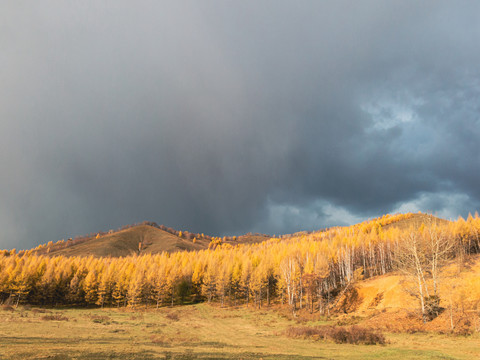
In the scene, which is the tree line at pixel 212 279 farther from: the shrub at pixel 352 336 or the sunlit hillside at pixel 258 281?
the shrub at pixel 352 336

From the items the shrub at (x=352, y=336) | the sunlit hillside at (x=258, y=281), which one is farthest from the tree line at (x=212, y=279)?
the shrub at (x=352, y=336)

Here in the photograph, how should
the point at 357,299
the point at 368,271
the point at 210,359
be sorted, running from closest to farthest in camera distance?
the point at 210,359 < the point at 357,299 < the point at 368,271

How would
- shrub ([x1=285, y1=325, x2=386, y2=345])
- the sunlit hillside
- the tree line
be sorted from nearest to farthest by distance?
shrub ([x1=285, y1=325, x2=386, y2=345]) < the sunlit hillside < the tree line

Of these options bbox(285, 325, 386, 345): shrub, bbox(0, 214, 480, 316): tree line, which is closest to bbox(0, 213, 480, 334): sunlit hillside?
bbox(0, 214, 480, 316): tree line

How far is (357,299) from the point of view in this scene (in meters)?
71.5

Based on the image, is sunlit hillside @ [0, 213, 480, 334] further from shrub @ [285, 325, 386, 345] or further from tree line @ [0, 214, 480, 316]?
shrub @ [285, 325, 386, 345]

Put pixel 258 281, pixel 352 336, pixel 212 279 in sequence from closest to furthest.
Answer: pixel 352 336 → pixel 258 281 → pixel 212 279

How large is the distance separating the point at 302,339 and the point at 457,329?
21.7 m

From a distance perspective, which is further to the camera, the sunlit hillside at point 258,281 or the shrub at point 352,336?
the sunlit hillside at point 258,281

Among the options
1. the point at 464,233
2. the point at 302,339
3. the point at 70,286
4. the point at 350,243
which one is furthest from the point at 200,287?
the point at 464,233

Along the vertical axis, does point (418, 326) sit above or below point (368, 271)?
below

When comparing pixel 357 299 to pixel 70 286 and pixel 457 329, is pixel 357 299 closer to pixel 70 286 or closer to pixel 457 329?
pixel 457 329

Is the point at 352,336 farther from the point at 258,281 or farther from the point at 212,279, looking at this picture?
the point at 212,279

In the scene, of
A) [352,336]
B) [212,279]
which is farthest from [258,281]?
[352,336]
